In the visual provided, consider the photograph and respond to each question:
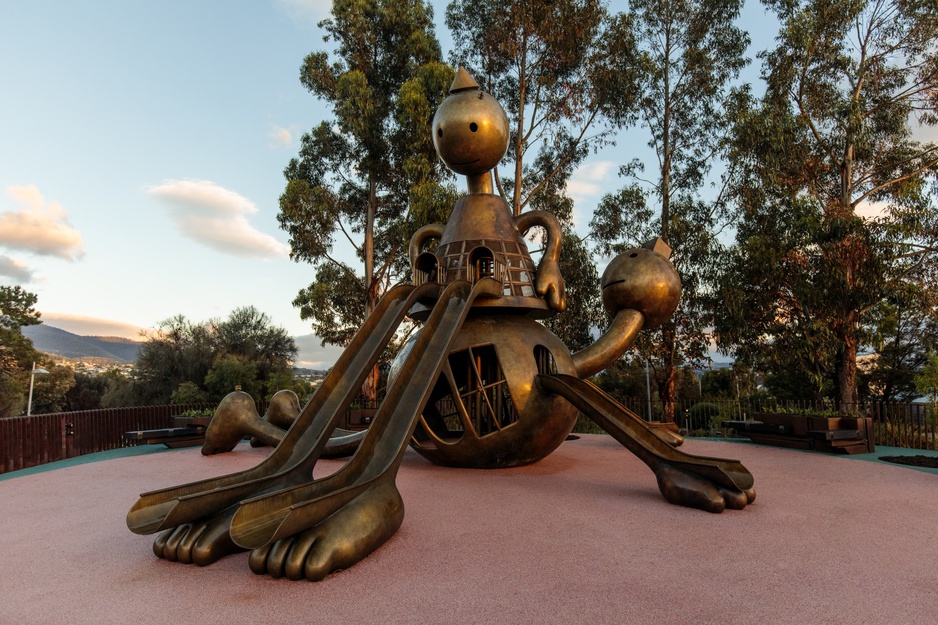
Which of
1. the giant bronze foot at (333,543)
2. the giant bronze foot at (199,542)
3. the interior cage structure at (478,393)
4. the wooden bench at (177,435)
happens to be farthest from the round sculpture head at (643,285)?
the wooden bench at (177,435)

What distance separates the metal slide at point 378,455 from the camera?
355 centimetres

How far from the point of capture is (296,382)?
2503 cm

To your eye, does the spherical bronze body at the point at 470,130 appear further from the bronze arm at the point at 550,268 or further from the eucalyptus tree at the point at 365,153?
the eucalyptus tree at the point at 365,153

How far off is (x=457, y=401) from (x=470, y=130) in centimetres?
338

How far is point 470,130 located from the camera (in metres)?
7.36

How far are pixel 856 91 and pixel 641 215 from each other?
303 inches

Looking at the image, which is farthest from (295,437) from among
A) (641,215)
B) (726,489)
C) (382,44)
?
(382,44)

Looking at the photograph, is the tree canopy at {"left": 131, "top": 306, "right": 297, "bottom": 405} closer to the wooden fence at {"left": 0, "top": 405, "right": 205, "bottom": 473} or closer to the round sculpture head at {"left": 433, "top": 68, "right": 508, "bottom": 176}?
the wooden fence at {"left": 0, "top": 405, "right": 205, "bottom": 473}

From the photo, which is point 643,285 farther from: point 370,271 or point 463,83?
point 370,271

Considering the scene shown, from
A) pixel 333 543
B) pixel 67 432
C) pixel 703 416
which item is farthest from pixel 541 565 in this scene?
pixel 703 416

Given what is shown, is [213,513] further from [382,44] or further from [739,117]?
[382,44]

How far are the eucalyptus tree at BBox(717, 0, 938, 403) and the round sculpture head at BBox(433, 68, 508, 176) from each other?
11.2m

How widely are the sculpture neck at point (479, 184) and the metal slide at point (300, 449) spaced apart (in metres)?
2.05

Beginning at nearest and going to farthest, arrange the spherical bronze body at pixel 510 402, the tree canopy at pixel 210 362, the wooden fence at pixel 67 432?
the spherical bronze body at pixel 510 402 → the wooden fence at pixel 67 432 → the tree canopy at pixel 210 362
